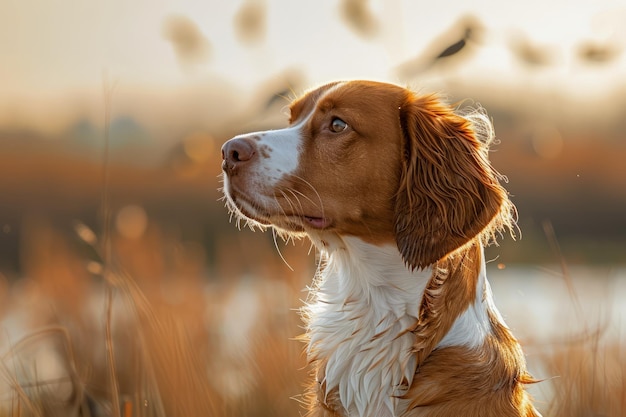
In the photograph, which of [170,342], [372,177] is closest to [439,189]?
[372,177]

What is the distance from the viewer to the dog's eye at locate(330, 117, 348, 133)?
11.4 ft

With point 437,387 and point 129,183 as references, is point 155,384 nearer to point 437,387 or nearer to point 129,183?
point 437,387

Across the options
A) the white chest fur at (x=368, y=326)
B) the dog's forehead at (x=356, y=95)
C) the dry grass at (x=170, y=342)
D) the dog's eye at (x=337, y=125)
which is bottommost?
the dry grass at (x=170, y=342)

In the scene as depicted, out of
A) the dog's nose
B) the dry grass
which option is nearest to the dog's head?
the dog's nose

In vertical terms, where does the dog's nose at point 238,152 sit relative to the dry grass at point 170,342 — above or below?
above

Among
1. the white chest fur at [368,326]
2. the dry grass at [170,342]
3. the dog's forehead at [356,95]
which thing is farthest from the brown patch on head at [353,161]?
the dry grass at [170,342]

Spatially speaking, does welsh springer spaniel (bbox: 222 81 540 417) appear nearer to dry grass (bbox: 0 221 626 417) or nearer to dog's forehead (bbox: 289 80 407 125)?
dog's forehead (bbox: 289 80 407 125)

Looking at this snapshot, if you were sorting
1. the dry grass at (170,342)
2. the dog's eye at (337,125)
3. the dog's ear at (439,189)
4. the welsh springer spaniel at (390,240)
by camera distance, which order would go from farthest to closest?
the dry grass at (170,342) → the dog's eye at (337,125) → the dog's ear at (439,189) → the welsh springer spaniel at (390,240)

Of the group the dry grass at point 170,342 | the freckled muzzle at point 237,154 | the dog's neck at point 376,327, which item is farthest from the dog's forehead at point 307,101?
the dry grass at point 170,342

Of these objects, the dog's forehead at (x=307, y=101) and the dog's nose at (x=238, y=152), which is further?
the dog's forehead at (x=307, y=101)

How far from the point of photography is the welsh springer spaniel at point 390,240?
313 centimetres

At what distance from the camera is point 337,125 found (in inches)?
137

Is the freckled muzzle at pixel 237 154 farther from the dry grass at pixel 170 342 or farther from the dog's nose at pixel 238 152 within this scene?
the dry grass at pixel 170 342

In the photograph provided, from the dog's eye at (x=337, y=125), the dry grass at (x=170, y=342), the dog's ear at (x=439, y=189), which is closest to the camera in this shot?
the dog's ear at (x=439, y=189)
